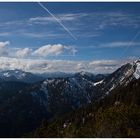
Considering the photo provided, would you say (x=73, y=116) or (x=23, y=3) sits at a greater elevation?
(x=23, y=3)

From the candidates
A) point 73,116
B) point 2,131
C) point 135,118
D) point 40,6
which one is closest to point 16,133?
point 2,131

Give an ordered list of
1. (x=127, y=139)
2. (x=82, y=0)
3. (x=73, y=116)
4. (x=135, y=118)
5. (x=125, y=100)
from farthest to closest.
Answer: (x=73, y=116) → (x=125, y=100) → (x=135, y=118) → (x=82, y=0) → (x=127, y=139)

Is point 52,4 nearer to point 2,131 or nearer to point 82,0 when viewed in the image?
point 82,0

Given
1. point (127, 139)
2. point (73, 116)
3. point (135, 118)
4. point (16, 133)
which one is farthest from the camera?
point (16, 133)

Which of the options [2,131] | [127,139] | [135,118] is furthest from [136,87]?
[127,139]

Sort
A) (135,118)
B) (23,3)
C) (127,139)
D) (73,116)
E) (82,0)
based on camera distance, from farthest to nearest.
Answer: (73,116), (135,118), (23,3), (82,0), (127,139)

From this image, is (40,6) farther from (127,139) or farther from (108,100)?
(108,100)

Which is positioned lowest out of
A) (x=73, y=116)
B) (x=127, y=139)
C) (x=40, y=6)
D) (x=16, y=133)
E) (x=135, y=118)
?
(x=16, y=133)

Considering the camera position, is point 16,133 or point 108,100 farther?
point 16,133

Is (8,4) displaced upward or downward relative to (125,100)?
upward
